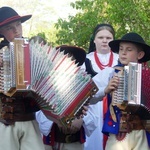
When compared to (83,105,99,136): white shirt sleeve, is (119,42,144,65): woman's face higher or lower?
higher

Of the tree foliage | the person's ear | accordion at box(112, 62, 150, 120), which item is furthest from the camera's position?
the tree foliage

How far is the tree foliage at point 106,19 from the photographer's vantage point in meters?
11.0

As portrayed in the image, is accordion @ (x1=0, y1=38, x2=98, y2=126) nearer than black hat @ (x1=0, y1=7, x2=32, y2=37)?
Yes

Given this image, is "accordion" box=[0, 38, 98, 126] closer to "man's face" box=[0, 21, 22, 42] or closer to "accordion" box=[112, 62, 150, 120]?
"accordion" box=[112, 62, 150, 120]

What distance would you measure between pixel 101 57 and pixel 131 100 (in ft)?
7.15

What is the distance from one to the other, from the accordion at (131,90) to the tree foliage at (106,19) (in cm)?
618

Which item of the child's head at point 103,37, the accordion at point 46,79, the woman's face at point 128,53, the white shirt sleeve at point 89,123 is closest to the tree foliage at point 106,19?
the child's head at point 103,37

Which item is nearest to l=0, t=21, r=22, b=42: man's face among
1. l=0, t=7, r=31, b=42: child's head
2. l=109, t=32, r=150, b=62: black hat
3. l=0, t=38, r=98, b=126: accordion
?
l=0, t=7, r=31, b=42: child's head

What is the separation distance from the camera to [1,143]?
188 inches

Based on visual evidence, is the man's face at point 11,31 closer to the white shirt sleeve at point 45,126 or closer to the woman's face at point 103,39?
the white shirt sleeve at point 45,126

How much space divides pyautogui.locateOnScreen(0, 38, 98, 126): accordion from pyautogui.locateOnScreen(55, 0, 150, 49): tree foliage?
6.29 metres

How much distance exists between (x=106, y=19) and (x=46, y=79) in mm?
6979

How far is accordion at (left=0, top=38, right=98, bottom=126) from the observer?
14.4ft

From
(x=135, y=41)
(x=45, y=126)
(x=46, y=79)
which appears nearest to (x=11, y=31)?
(x=46, y=79)
